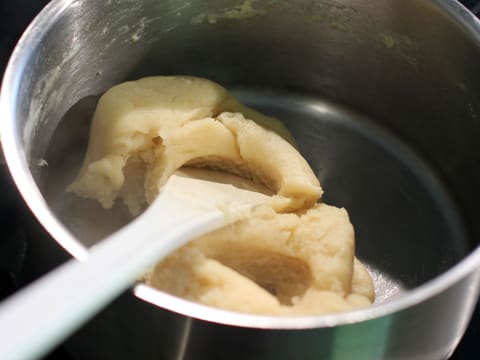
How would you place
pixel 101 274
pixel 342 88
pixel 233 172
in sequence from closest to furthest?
1. pixel 101 274
2. pixel 233 172
3. pixel 342 88

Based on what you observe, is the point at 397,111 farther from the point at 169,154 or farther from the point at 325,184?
the point at 169,154

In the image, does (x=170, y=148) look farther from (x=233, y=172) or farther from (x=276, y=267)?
(x=276, y=267)

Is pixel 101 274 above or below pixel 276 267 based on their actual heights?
above

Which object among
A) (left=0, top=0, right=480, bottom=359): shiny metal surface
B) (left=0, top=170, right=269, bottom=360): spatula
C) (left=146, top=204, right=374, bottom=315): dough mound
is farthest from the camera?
(left=0, top=0, right=480, bottom=359): shiny metal surface

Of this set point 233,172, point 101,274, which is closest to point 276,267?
point 233,172

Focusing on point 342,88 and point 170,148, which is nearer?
point 170,148

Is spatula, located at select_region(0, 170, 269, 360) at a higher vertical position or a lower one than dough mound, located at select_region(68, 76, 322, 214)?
higher

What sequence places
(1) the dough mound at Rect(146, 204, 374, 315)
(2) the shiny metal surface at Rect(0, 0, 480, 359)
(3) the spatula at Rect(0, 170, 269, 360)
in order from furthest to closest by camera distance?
(2) the shiny metal surface at Rect(0, 0, 480, 359) < (1) the dough mound at Rect(146, 204, 374, 315) < (3) the spatula at Rect(0, 170, 269, 360)
